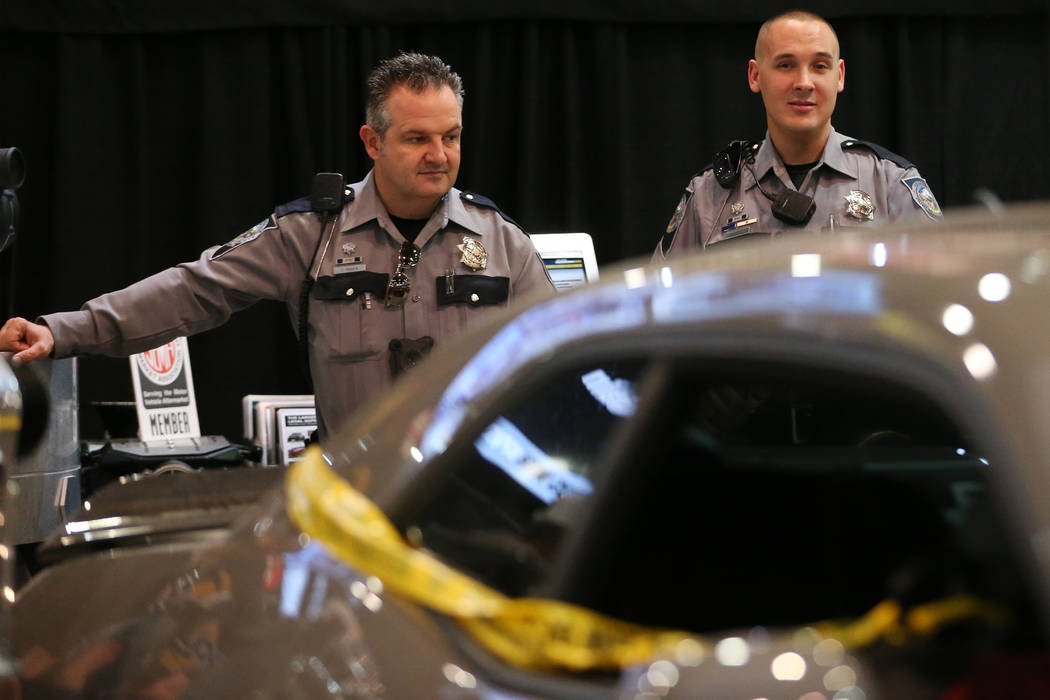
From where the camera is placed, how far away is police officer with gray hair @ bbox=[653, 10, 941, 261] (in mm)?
2775

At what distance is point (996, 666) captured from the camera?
621 millimetres

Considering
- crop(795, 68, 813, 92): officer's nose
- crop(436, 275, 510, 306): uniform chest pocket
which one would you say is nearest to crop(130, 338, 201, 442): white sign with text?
crop(436, 275, 510, 306): uniform chest pocket

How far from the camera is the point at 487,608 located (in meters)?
0.79

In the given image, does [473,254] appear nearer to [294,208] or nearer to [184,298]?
[294,208]

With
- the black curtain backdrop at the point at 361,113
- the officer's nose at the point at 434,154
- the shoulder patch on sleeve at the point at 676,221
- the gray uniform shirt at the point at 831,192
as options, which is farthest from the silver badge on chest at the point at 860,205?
the black curtain backdrop at the point at 361,113

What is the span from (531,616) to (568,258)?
10.3 feet

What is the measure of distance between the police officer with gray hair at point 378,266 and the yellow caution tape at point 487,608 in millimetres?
1738

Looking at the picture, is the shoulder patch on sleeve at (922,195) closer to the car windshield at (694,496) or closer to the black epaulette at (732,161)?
the black epaulette at (732,161)

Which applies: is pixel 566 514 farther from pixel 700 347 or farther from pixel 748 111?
pixel 748 111

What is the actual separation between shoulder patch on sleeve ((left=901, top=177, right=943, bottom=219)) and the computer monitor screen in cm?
117

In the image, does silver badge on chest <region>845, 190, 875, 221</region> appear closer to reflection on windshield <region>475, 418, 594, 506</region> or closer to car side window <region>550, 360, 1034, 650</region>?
car side window <region>550, 360, 1034, 650</region>

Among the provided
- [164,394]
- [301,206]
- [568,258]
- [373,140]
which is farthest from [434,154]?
[164,394]

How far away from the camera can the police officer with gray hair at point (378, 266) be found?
2689mm

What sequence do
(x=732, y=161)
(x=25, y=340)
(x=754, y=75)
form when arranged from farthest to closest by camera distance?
(x=754, y=75) → (x=732, y=161) → (x=25, y=340)
